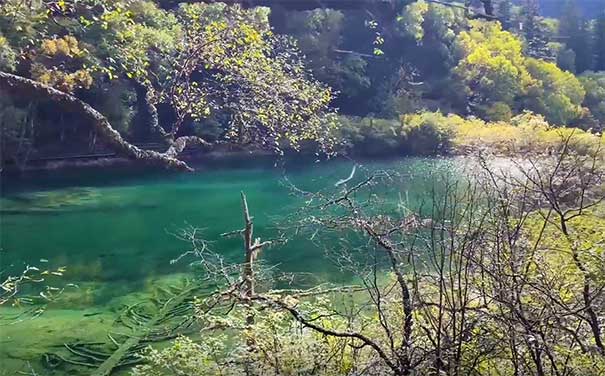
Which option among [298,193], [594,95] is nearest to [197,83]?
[298,193]

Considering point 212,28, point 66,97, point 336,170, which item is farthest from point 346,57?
point 66,97

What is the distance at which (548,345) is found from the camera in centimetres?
282

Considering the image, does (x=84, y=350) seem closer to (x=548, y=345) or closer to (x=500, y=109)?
(x=548, y=345)

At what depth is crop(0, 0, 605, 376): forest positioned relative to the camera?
10.8 ft

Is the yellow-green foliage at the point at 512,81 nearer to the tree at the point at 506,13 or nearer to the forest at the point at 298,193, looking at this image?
the forest at the point at 298,193

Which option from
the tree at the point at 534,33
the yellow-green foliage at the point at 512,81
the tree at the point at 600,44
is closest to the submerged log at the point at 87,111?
the yellow-green foliage at the point at 512,81

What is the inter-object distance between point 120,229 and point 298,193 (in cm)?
352

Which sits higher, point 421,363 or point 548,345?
point 548,345

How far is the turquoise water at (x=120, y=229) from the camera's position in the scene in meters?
7.64

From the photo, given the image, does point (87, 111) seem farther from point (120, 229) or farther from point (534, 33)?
point (534, 33)

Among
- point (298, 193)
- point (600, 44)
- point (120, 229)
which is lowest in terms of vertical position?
point (120, 229)

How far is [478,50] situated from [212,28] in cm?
2512

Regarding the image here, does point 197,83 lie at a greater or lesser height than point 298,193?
greater

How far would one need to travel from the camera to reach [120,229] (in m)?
12.6
